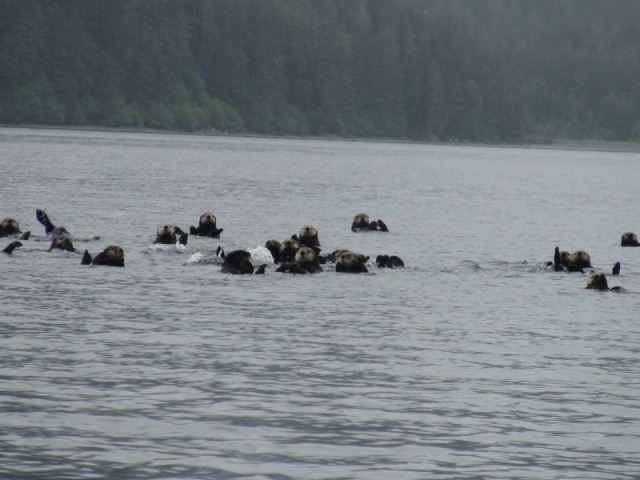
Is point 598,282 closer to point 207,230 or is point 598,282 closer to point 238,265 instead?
point 238,265

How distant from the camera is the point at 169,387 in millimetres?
14586

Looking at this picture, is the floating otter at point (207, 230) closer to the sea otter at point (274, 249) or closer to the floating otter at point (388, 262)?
the sea otter at point (274, 249)

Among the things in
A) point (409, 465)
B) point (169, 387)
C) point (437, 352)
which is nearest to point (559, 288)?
point (437, 352)

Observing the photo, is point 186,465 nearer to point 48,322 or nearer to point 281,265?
point 48,322

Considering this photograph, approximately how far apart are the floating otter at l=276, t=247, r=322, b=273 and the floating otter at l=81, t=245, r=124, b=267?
355cm

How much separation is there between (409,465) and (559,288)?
51.6 feet

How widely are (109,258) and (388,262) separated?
22.2 ft

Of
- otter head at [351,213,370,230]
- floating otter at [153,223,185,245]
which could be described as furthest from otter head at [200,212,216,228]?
otter head at [351,213,370,230]

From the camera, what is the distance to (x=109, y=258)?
88.4 ft

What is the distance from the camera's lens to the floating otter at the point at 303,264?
27122 mm

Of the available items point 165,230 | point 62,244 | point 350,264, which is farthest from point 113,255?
point 350,264

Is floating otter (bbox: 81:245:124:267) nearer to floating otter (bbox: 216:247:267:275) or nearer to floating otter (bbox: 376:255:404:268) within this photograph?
floating otter (bbox: 216:247:267:275)

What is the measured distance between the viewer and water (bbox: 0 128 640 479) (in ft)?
38.9

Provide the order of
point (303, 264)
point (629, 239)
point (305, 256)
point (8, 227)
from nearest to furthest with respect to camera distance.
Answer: point (303, 264)
point (305, 256)
point (8, 227)
point (629, 239)
